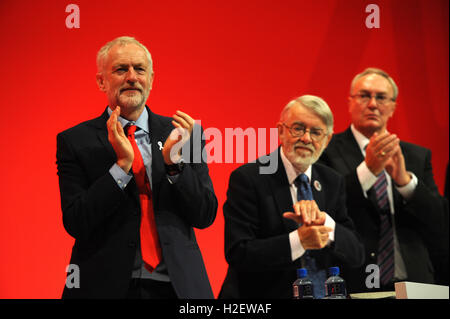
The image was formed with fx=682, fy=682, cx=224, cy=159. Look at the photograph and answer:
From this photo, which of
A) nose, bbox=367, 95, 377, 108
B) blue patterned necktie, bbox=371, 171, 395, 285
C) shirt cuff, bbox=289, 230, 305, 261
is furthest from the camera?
nose, bbox=367, 95, 377, 108

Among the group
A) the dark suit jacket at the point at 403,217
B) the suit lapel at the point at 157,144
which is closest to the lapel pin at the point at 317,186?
the dark suit jacket at the point at 403,217

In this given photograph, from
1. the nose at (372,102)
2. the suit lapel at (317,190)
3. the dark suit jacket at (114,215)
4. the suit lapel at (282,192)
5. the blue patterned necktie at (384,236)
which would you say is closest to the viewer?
the dark suit jacket at (114,215)

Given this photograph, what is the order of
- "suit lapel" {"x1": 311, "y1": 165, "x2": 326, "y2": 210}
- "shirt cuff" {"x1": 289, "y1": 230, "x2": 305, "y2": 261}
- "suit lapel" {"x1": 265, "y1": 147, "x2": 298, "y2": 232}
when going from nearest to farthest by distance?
"shirt cuff" {"x1": 289, "y1": 230, "x2": 305, "y2": 261}
"suit lapel" {"x1": 265, "y1": 147, "x2": 298, "y2": 232}
"suit lapel" {"x1": 311, "y1": 165, "x2": 326, "y2": 210}

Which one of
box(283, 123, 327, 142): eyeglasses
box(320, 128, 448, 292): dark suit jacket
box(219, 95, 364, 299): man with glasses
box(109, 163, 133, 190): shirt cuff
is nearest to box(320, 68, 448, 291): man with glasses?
box(320, 128, 448, 292): dark suit jacket

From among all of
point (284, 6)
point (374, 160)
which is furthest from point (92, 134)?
point (374, 160)

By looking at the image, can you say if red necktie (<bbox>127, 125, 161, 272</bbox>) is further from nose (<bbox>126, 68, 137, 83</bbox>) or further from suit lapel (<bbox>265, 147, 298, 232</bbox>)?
suit lapel (<bbox>265, 147, 298, 232</bbox>)

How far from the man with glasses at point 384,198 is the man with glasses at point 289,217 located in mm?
201

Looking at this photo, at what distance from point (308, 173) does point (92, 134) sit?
3.32 feet

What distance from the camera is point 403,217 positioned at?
10.9ft

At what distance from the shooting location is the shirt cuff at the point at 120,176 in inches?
94.8

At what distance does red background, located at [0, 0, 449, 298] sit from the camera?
2.94 meters

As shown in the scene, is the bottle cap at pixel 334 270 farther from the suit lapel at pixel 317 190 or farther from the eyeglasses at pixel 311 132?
the eyeglasses at pixel 311 132

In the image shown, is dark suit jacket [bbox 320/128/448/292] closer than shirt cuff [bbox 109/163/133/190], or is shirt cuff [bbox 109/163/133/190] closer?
shirt cuff [bbox 109/163/133/190]

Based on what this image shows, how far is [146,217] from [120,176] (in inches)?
7.5
